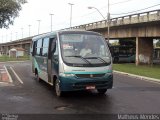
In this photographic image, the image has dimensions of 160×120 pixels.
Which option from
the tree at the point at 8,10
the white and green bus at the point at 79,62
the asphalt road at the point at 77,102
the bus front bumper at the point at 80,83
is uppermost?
the tree at the point at 8,10

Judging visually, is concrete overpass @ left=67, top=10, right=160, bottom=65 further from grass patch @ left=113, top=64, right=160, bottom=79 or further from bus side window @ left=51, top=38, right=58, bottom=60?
bus side window @ left=51, top=38, right=58, bottom=60

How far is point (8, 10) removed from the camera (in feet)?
91.7

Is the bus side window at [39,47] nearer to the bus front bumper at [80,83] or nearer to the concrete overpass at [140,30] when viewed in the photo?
the bus front bumper at [80,83]

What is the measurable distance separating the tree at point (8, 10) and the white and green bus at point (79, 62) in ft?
46.3

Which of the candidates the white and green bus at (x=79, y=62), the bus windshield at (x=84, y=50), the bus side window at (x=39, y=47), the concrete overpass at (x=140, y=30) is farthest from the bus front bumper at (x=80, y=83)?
the concrete overpass at (x=140, y=30)

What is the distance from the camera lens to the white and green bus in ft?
40.9

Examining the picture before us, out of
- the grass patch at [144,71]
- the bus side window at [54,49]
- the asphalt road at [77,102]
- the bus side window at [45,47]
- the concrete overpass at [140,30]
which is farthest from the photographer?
the concrete overpass at [140,30]

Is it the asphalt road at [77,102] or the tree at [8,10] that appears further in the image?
the tree at [8,10]

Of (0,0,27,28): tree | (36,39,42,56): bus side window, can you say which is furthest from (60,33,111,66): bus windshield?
(0,0,27,28): tree

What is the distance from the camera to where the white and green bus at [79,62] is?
40.9 ft

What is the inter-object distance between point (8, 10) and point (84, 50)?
16.4m

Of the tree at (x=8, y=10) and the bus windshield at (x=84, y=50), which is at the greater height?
the tree at (x=8, y=10)

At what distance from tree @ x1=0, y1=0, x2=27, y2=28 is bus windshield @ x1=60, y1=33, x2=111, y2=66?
14937 millimetres

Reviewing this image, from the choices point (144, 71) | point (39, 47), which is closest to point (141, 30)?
point (144, 71)
